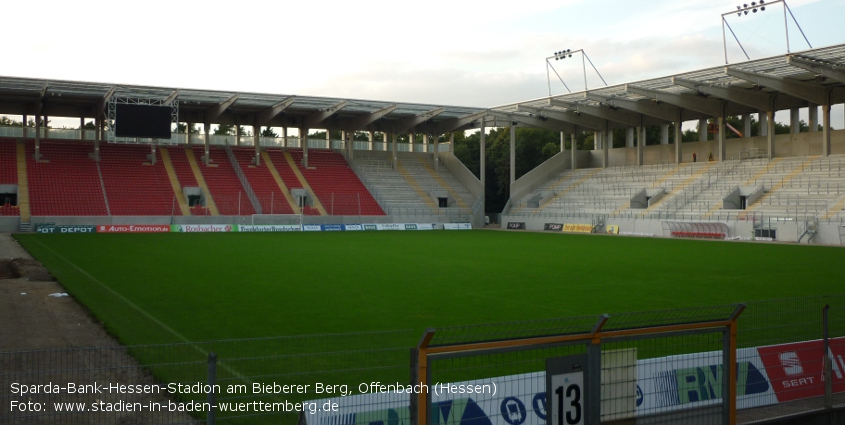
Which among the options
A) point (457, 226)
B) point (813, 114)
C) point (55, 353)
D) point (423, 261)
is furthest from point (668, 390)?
point (457, 226)

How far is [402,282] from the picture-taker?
778 inches

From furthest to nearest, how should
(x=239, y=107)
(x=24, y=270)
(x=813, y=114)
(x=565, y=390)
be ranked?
(x=239, y=107)
(x=813, y=114)
(x=24, y=270)
(x=565, y=390)

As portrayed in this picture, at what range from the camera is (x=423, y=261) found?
26.4 metres

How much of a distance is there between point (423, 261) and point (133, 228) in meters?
26.1

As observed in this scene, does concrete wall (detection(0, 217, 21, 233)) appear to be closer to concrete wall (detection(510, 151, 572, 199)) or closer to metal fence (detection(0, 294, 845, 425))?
concrete wall (detection(510, 151, 572, 199))

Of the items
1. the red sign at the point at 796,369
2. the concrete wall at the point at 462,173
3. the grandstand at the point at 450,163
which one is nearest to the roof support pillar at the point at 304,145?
the grandstand at the point at 450,163

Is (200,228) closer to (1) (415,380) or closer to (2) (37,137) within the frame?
(2) (37,137)

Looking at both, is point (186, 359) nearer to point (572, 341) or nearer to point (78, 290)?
point (572, 341)

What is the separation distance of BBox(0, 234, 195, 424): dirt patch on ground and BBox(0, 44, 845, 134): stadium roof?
3244cm

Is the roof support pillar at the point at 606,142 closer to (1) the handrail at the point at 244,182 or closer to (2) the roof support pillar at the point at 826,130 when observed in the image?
(2) the roof support pillar at the point at 826,130

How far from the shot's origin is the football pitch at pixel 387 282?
13.7 m

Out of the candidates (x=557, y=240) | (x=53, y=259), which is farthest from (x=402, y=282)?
(x=557, y=240)

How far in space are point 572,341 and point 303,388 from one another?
4043 mm

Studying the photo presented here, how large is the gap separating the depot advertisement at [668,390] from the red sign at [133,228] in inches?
1674
